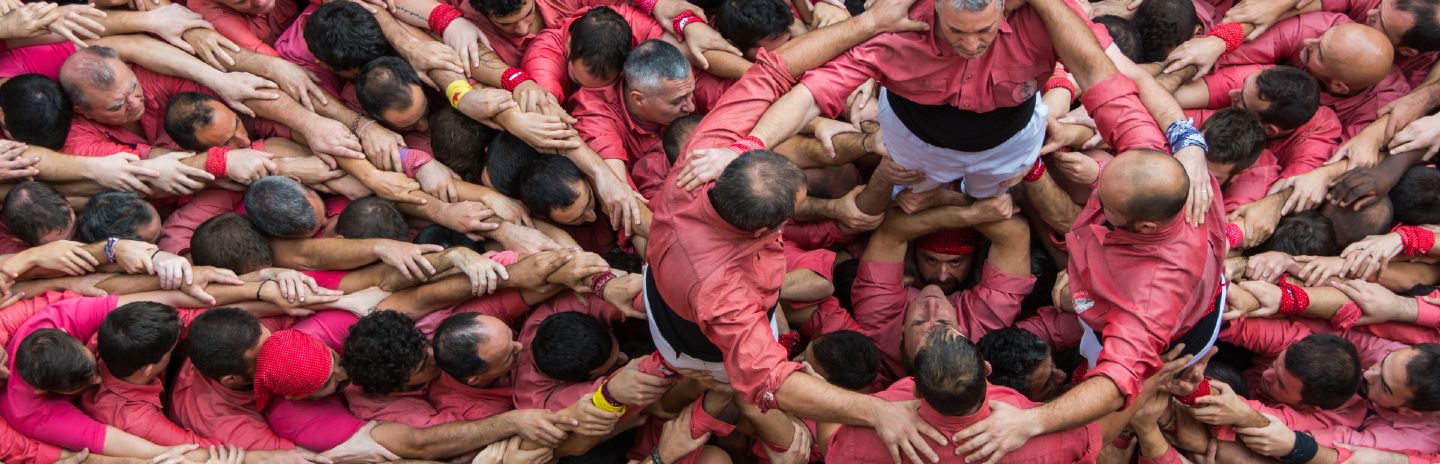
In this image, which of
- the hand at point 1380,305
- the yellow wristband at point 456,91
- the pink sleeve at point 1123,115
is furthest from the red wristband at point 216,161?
the hand at point 1380,305

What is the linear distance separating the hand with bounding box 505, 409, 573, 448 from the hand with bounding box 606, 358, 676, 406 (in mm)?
187

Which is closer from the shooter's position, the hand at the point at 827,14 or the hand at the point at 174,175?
the hand at the point at 174,175

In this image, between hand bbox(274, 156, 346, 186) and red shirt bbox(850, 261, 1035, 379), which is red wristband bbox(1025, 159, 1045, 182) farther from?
hand bbox(274, 156, 346, 186)

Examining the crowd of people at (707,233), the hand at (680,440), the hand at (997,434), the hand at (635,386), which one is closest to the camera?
the hand at (997,434)

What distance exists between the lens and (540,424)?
525 cm

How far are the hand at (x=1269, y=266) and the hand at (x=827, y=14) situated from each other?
2.56 meters

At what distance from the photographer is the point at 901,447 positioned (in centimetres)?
421

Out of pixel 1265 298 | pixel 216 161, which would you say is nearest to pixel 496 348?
pixel 216 161

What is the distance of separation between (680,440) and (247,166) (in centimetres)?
272

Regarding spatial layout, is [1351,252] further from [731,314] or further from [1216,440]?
[731,314]

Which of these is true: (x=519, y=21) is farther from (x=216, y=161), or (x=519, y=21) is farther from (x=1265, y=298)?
(x=1265, y=298)

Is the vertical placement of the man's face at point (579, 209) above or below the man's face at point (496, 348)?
above

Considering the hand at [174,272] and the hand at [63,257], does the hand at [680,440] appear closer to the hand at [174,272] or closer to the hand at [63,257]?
the hand at [174,272]

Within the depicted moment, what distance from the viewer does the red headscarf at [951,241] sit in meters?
6.03
